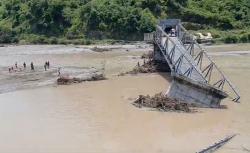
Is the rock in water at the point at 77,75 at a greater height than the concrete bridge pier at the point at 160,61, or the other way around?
the concrete bridge pier at the point at 160,61

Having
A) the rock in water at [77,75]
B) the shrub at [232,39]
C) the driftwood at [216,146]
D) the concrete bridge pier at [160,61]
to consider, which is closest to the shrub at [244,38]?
the shrub at [232,39]

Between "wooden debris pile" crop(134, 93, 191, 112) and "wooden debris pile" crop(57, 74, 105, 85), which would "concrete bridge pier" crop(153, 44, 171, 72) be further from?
"wooden debris pile" crop(134, 93, 191, 112)

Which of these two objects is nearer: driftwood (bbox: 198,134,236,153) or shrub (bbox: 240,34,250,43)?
driftwood (bbox: 198,134,236,153)

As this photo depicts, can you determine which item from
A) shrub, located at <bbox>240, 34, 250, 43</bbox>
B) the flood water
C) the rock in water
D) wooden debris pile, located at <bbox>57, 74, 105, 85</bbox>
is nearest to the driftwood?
the flood water

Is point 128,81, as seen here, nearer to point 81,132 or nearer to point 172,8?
point 81,132

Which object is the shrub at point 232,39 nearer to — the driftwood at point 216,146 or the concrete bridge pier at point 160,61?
the concrete bridge pier at point 160,61

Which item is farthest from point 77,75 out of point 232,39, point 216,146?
point 232,39

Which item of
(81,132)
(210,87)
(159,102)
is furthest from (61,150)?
(210,87)
